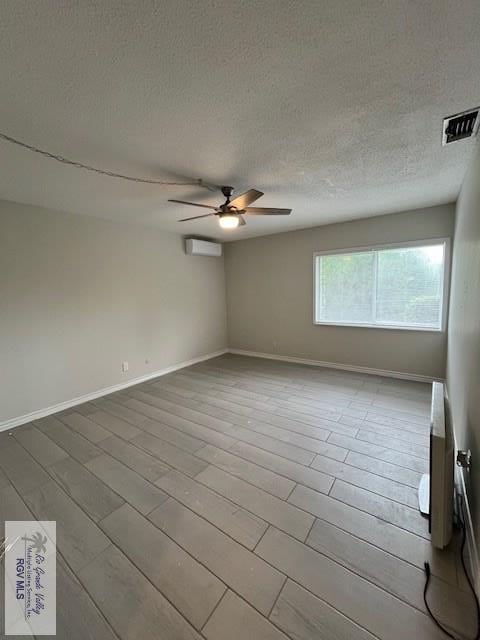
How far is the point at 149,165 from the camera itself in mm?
2031

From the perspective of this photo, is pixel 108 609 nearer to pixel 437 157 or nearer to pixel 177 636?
pixel 177 636

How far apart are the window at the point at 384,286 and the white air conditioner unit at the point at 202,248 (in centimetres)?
192

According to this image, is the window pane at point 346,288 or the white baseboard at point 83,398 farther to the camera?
the window pane at point 346,288

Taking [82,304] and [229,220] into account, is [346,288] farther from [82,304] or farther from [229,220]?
[82,304]

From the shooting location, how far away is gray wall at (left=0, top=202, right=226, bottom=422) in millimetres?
2795

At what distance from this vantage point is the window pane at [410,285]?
136 inches

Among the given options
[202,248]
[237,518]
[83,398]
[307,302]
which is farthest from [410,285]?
[83,398]

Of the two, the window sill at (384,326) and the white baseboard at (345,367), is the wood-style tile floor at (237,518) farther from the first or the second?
the window sill at (384,326)

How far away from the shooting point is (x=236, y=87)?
128cm

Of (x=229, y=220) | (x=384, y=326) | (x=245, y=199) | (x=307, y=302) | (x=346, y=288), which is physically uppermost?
(x=245, y=199)

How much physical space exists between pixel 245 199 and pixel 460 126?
4.95 ft

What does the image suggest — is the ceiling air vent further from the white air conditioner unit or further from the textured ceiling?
the white air conditioner unit

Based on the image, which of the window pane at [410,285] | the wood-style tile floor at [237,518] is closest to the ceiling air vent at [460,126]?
the window pane at [410,285]

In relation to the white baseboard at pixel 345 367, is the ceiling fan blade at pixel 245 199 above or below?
above
